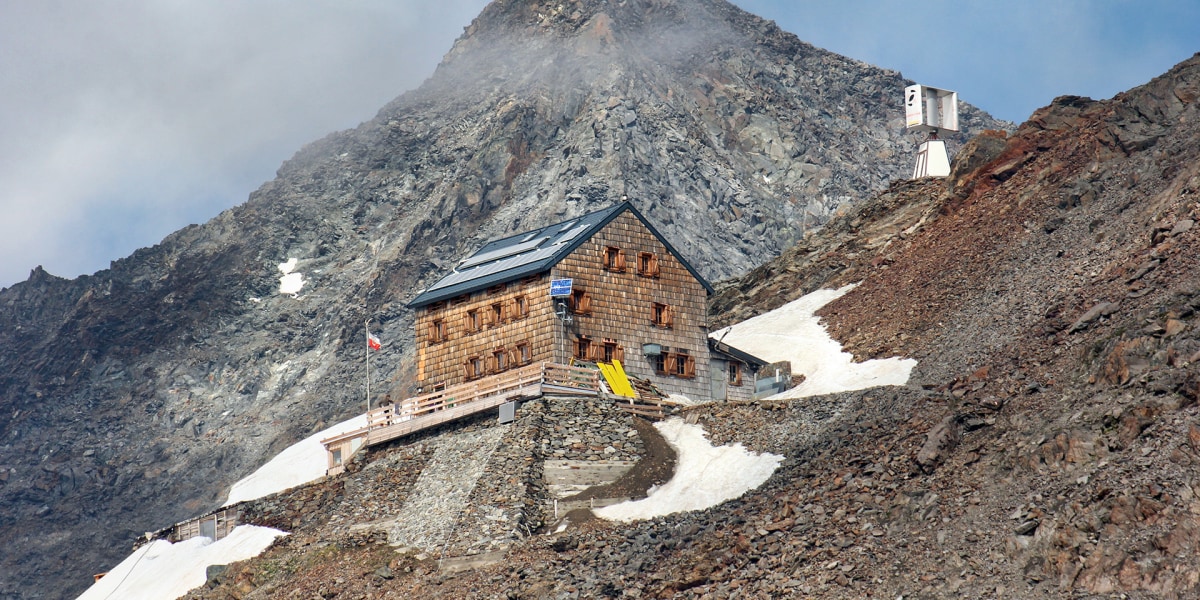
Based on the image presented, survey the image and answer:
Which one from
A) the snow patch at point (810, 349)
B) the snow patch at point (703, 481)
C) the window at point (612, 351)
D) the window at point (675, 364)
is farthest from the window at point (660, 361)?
the snow patch at point (703, 481)

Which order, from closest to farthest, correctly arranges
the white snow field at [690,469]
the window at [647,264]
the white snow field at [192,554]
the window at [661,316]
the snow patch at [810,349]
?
the white snow field at [690,469], the white snow field at [192,554], the snow patch at [810,349], the window at [661,316], the window at [647,264]

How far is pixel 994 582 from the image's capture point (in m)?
34.9

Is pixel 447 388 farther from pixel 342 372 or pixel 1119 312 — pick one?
pixel 342 372

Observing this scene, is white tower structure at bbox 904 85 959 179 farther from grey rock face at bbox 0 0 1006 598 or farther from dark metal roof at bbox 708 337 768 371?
dark metal roof at bbox 708 337 768 371

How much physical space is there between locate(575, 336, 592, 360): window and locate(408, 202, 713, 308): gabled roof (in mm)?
2855

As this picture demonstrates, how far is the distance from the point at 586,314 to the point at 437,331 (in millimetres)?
6925

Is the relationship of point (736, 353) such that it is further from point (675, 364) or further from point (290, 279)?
point (290, 279)

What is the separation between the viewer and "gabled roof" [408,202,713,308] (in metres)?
59.5

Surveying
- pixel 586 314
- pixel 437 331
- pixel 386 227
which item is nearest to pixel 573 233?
pixel 586 314

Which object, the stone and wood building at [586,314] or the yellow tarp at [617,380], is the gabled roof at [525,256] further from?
the yellow tarp at [617,380]

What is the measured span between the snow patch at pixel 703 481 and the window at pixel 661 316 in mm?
10402

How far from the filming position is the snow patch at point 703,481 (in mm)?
46938

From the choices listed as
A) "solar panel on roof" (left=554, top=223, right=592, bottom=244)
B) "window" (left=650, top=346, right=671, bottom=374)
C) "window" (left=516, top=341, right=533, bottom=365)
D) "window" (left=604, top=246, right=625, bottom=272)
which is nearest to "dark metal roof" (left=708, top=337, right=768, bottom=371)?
"window" (left=650, top=346, right=671, bottom=374)

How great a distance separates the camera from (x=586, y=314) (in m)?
59.0
